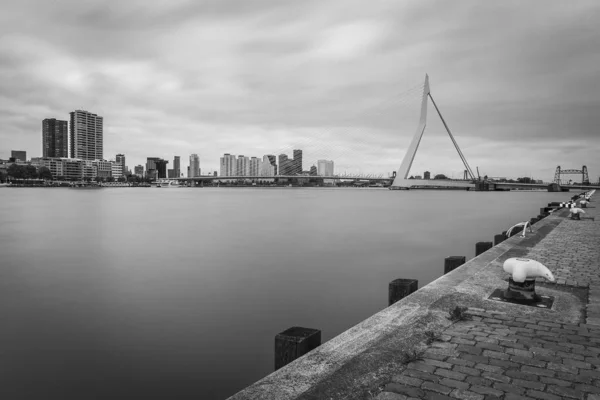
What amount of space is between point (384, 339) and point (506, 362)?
41.5 inches

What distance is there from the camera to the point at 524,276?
5.04m

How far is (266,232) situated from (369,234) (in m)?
5.56

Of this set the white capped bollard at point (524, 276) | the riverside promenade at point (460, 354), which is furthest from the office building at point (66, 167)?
the white capped bollard at point (524, 276)

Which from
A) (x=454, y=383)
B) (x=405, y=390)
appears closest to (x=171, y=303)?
(x=405, y=390)

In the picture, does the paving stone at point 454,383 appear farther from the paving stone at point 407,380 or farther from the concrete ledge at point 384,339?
the concrete ledge at point 384,339

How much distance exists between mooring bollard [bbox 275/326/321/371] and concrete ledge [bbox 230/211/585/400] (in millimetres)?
103

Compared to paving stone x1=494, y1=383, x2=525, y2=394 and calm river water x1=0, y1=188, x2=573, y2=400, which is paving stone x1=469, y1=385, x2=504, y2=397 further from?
calm river water x1=0, y1=188, x2=573, y2=400

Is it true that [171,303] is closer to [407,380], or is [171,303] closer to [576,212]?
[407,380]

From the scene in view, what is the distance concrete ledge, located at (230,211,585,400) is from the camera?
3059mm

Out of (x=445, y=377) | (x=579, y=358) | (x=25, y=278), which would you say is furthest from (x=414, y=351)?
(x=25, y=278)

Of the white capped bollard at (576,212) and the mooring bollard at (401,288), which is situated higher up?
the white capped bollard at (576,212)

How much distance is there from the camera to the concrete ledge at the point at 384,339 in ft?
10.0

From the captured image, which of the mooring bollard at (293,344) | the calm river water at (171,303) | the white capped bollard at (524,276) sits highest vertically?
the white capped bollard at (524,276)

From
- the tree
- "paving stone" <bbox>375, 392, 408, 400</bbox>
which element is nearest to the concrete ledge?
"paving stone" <bbox>375, 392, 408, 400</bbox>
